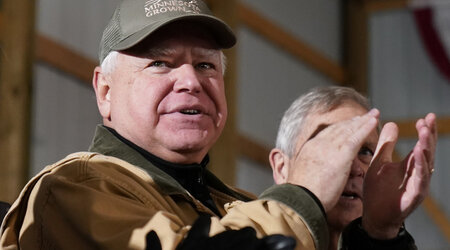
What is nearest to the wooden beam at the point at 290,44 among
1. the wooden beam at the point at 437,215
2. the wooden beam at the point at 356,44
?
the wooden beam at the point at 356,44

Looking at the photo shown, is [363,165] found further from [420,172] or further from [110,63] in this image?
[110,63]

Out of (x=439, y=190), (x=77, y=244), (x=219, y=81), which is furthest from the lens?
(x=439, y=190)

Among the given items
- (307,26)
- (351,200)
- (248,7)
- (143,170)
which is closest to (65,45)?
(248,7)

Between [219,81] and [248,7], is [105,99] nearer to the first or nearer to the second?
[219,81]

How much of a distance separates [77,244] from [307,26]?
8.10 meters

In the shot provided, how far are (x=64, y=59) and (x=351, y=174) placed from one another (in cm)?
437

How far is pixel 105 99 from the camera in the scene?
2.14 meters

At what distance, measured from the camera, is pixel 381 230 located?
2.14 meters

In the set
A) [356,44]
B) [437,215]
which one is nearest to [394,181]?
[437,215]

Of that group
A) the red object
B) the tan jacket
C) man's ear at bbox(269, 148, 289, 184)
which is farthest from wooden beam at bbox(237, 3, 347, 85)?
the tan jacket

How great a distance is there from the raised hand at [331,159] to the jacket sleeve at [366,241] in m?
0.32

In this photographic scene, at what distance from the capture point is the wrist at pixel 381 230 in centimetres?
214

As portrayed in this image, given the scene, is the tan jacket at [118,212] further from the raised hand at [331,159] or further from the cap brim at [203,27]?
the cap brim at [203,27]

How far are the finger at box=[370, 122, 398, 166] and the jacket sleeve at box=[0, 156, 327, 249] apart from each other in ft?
1.00
